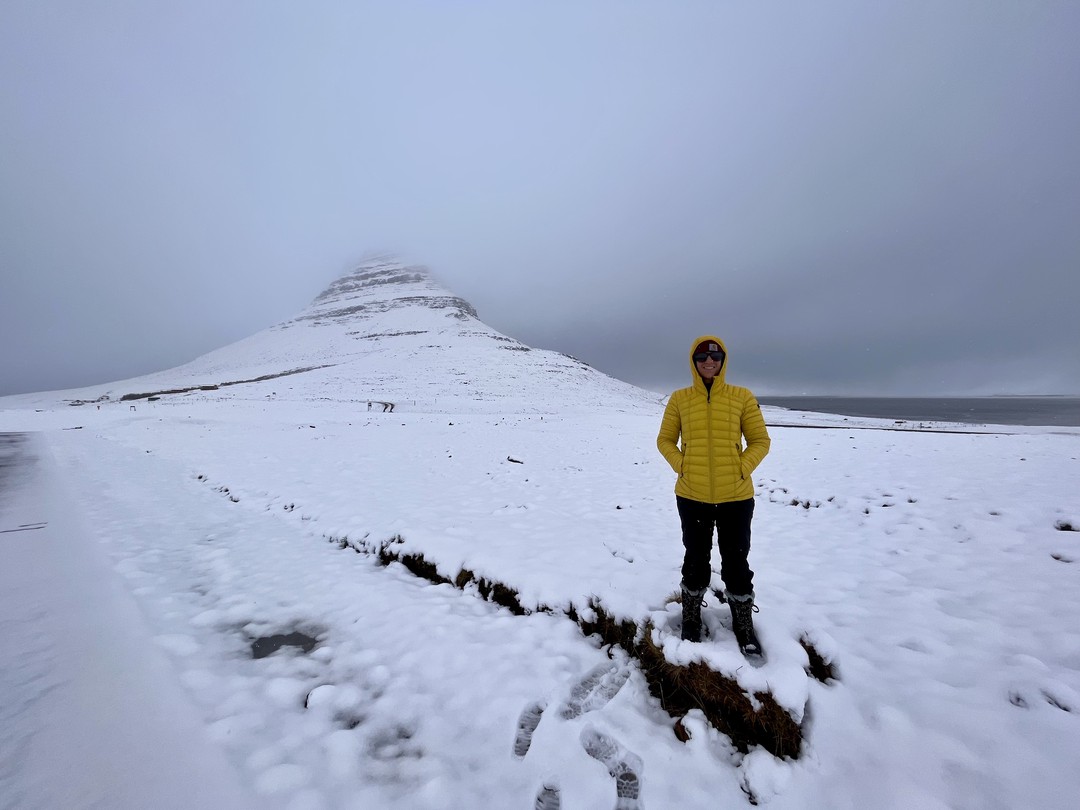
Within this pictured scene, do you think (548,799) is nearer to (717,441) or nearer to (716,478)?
(716,478)

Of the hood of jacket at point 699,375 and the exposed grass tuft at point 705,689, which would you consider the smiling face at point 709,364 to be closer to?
the hood of jacket at point 699,375

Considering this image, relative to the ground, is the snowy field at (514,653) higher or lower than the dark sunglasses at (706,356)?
lower

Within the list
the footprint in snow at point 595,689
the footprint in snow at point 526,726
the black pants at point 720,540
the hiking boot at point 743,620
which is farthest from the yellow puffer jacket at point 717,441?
the footprint in snow at point 526,726

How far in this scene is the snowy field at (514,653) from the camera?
9.93ft

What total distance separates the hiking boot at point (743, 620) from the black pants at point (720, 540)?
0.24 feet

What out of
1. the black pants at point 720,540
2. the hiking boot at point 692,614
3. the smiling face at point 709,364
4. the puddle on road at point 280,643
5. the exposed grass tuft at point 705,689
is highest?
the smiling face at point 709,364

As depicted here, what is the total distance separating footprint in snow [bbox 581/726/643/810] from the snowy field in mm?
16

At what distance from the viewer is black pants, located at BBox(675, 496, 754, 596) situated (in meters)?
4.20

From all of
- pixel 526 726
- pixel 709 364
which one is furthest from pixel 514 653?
pixel 709 364

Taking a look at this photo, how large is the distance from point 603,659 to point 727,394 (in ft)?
10.8

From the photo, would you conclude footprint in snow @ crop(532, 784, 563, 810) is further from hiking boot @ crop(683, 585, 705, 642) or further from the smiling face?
the smiling face

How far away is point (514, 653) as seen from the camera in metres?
4.64

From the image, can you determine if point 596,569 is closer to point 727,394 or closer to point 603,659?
point 603,659

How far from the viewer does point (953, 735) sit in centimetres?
315
